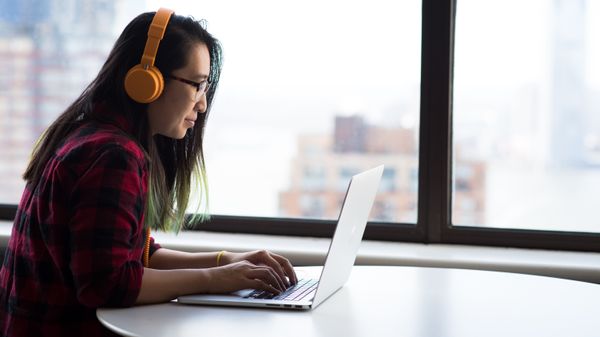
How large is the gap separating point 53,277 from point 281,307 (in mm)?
394

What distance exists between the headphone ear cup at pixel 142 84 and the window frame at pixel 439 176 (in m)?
1.15

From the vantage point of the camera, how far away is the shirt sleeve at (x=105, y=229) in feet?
4.44

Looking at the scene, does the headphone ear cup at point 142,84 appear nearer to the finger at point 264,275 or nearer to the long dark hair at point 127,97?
the long dark hair at point 127,97

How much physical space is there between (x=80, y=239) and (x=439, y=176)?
136 cm

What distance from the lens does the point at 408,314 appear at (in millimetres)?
1438

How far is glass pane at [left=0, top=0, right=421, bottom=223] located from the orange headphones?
1.05 m

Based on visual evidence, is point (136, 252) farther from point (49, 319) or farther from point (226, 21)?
point (226, 21)

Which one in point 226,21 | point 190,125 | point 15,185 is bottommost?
point 15,185

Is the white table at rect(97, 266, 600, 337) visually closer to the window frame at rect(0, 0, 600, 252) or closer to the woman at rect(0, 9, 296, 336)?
the woman at rect(0, 9, 296, 336)

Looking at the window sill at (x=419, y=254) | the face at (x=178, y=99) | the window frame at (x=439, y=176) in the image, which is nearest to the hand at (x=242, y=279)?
the face at (x=178, y=99)

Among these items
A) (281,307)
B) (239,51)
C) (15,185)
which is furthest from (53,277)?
(15,185)

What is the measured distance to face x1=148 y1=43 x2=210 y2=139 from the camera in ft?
5.18

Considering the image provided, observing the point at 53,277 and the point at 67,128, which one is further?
the point at 67,128

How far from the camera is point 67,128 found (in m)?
1.54
